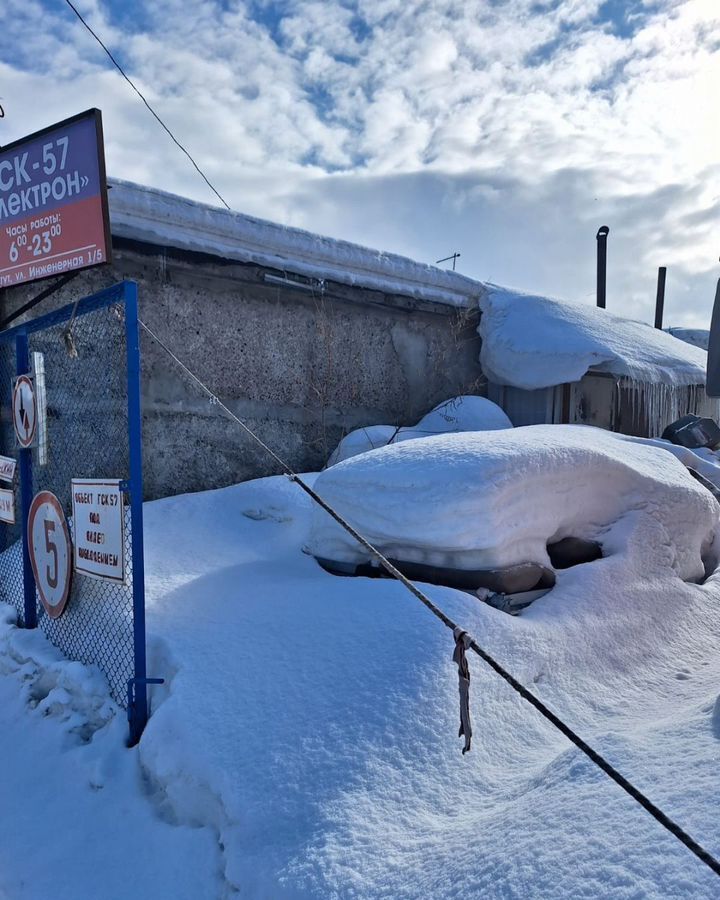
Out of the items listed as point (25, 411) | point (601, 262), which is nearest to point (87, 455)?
point (25, 411)

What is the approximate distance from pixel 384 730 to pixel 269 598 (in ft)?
3.69

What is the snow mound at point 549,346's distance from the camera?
818 cm

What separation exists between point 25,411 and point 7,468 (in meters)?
0.59

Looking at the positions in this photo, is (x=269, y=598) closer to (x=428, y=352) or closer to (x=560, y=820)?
(x=560, y=820)

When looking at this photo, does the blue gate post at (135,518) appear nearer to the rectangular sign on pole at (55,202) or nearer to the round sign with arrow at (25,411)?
A: the rectangular sign on pole at (55,202)

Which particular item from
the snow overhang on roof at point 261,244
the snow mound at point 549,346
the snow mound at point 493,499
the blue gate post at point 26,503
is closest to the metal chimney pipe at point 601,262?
the snow mound at point 549,346

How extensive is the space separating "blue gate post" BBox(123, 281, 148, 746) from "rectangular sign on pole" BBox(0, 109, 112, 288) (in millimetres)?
989

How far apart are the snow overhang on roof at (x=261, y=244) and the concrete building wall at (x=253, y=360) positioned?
162 millimetres

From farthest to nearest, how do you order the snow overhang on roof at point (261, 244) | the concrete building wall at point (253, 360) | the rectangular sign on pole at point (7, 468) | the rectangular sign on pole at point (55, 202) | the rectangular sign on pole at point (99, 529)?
the concrete building wall at point (253, 360) < the snow overhang on roof at point (261, 244) < the rectangular sign on pole at point (7, 468) < the rectangular sign on pole at point (55, 202) < the rectangular sign on pole at point (99, 529)

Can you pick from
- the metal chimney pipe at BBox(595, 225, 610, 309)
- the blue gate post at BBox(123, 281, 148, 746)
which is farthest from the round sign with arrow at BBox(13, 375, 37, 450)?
the metal chimney pipe at BBox(595, 225, 610, 309)

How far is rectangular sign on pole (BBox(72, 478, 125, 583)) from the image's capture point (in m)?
2.90

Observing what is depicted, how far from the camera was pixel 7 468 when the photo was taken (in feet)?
13.7

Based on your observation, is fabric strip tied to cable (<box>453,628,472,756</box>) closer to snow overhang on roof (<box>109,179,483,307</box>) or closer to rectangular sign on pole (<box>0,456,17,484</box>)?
rectangular sign on pole (<box>0,456,17,484</box>)

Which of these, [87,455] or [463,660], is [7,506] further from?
[463,660]
